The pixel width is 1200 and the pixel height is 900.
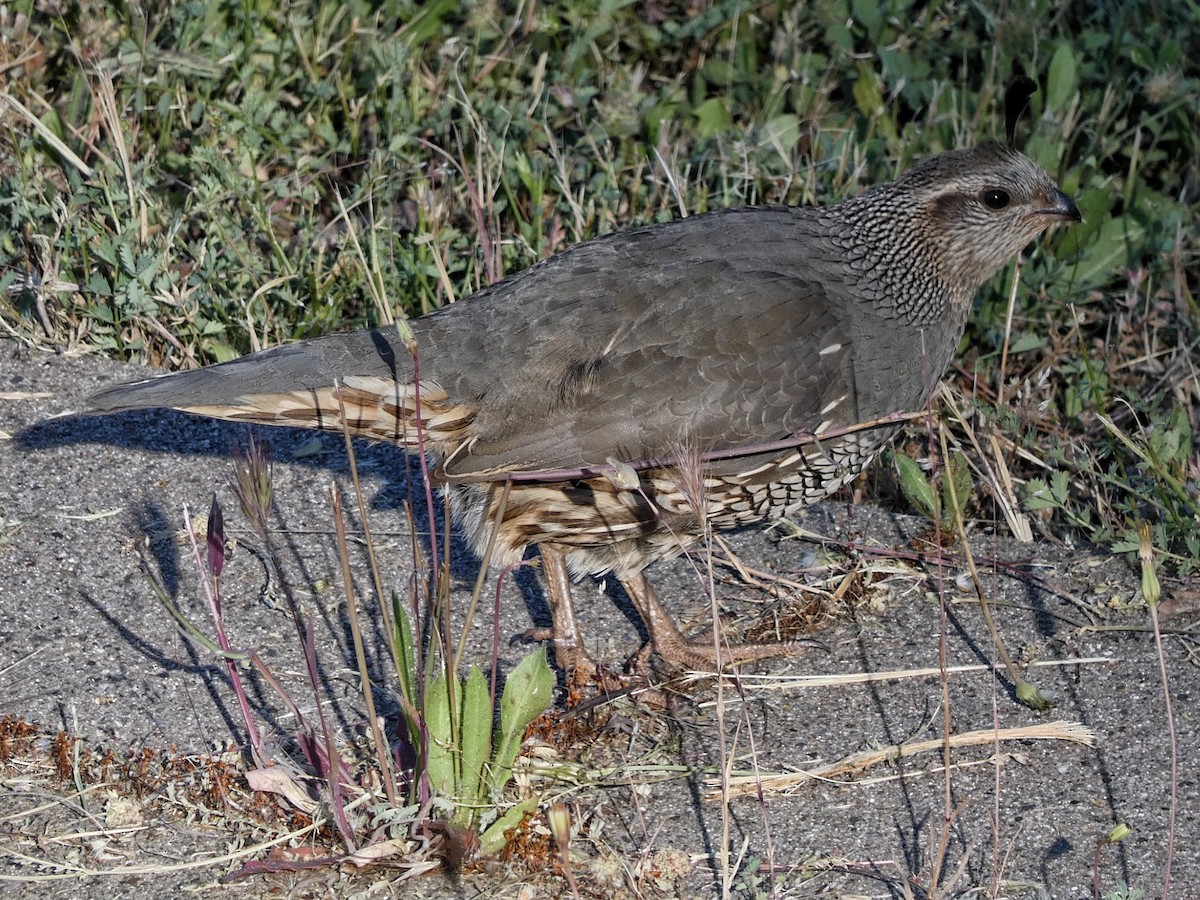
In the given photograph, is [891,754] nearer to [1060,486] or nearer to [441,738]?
[441,738]

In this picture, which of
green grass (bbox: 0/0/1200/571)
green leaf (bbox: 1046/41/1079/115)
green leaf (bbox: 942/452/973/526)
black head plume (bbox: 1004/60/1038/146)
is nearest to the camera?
green leaf (bbox: 942/452/973/526)

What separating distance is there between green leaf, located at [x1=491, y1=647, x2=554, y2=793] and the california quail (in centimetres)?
64

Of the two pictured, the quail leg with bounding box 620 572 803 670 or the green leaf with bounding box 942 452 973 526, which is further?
the green leaf with bounding box 942 452 973 526

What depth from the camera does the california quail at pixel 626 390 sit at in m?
4.19

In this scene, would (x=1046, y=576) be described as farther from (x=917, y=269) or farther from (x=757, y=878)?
(x=757, y=878)

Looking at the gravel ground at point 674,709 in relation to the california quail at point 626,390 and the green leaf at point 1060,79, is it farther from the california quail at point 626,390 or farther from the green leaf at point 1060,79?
the green leaf at point 1060,79

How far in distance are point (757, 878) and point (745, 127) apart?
4.64m

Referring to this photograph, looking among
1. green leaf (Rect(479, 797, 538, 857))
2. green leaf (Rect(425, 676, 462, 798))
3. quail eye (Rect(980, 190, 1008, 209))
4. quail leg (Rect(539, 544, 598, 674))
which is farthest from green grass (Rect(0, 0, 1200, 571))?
green leaf (Rect(425, 676, 462, 798))

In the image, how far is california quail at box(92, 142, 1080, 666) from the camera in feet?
13.8

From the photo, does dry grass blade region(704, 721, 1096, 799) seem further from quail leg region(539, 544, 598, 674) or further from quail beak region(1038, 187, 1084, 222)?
quail beak region(1038, 187, 1084, 222)

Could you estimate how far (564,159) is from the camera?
6312 mm

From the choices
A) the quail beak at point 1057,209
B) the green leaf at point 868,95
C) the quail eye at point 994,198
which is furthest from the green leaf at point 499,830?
the green leaf at point 868,95

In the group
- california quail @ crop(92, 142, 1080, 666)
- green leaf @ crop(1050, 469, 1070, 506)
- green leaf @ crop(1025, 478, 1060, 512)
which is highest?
california quail @ crop(92, 142, 1080, 666)

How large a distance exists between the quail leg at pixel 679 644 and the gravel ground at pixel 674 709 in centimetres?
7
